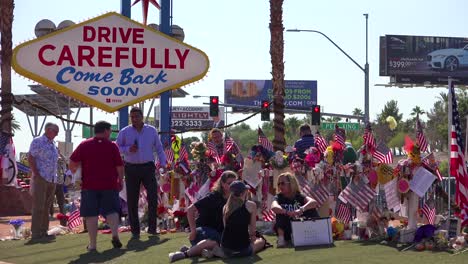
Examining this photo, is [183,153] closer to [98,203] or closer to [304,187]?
[304,187]

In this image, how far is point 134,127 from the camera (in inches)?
511

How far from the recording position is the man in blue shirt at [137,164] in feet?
42.0

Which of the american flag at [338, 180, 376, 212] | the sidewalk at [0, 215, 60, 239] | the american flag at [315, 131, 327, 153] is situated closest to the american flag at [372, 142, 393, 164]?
the american flag at [338, 180, 376, 212]

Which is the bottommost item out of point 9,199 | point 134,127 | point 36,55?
point 9,199

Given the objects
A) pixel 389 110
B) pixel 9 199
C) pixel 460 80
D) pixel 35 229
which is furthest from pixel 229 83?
pixel 35 229

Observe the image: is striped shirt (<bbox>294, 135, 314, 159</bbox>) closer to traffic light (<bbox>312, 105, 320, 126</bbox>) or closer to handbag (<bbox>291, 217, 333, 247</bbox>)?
handbag (<bbox>291, 217, 333, 247</bbox>)

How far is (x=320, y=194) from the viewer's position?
1228 centimetres

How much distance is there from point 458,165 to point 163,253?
3.58 meters

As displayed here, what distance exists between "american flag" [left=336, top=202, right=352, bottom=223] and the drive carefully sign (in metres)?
5.75

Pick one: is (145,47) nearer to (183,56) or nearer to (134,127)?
(183,56)

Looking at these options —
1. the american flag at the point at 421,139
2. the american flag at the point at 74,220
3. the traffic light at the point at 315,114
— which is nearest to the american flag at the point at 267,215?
the american flag at the point at 421,139

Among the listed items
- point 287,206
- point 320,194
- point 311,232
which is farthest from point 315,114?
point 311,232

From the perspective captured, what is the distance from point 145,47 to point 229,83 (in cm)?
7912

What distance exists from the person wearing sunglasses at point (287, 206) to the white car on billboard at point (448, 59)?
67654 millimetres
